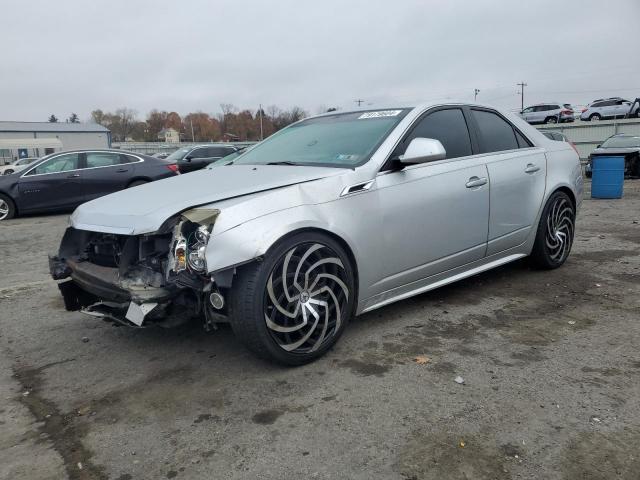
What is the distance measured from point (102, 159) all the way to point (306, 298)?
372 inches

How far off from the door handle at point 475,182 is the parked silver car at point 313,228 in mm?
13

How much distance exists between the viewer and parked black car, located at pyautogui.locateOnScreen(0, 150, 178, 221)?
10477mm

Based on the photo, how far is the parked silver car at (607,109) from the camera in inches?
Answer: 1340

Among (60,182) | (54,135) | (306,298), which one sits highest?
(54,135)

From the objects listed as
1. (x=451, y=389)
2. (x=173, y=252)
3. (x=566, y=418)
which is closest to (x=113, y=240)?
(x=173, y=252)

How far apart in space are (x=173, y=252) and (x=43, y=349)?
160cm

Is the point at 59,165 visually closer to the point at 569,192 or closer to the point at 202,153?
the point at 202,153

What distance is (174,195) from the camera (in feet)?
10.2

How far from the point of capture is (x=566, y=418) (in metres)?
2.43

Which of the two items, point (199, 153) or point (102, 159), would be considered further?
point (199, 153)

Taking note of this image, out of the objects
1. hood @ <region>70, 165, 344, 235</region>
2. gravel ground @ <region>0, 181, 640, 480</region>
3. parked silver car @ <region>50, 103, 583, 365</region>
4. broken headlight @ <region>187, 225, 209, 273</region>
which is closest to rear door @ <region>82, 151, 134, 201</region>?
gravel ground @ <region>0, 181, 640, 480</region>

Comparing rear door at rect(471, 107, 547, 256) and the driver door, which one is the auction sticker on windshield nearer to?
the driver door

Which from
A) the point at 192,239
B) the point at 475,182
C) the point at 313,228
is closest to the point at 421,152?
the point at 475,182

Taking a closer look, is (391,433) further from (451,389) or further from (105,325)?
(105,325)
